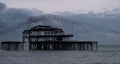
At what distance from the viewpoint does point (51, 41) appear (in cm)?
11331

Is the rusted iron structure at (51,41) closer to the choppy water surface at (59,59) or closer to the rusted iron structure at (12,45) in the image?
the rusted iron structure at (12,45)

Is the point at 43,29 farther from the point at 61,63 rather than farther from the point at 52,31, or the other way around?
the point at 61,63

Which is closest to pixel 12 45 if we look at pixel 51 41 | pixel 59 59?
pixel 51 41

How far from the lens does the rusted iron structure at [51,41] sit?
373 ft

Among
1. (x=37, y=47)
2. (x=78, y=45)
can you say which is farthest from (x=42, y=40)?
(x=78, y=45)

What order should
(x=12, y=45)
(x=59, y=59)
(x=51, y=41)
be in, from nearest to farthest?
(x=59, y=59), (x=51, y=41), (x=12, y=45)

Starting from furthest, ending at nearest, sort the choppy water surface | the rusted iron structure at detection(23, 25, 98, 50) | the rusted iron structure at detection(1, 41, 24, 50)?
the rusted iron structure at detection(1, 41, 24, 50)
the rusted iron structure at detection(23, 25, 98, 50)
the choppy water surface

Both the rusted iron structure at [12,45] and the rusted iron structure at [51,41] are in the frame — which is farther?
the rusted iron structure at [12,45]

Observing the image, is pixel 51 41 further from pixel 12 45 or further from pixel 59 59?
Answer: pixel 59 59

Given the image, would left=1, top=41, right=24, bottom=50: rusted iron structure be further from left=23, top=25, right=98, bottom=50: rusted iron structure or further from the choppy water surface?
the choppy water surface

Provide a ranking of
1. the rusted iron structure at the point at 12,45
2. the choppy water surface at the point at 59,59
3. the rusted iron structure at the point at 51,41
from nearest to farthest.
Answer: the choppy water surface at the point at 59,59 → the rusted iron structure at the point at 51,41 → the rusted iron structure at the point at 12,45

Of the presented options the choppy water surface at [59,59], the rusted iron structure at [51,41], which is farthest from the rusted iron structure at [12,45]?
the choppy water surface at [59,59]

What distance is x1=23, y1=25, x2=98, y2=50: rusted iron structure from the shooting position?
11375cm

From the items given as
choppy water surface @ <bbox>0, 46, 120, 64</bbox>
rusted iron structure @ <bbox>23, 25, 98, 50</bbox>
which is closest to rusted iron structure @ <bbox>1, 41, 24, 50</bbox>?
rusted iron structure @ <bbox>23, 25, 98, 50</bbox>
